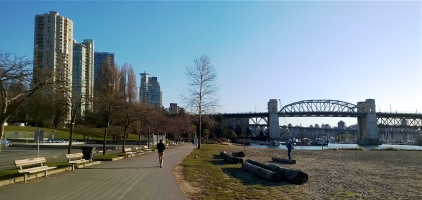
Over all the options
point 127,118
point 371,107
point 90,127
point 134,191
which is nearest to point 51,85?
point 134,191

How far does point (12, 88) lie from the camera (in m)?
15.0

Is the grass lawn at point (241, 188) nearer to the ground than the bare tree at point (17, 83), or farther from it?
nearer to the ground

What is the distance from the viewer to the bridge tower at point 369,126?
13225 cm

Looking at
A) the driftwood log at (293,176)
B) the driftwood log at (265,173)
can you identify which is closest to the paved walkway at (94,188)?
the driftwood log at (265,173)

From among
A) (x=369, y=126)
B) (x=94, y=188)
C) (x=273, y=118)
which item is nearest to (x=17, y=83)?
(x=94, y=188)

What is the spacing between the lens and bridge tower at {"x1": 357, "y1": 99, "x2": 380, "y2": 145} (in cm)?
13225

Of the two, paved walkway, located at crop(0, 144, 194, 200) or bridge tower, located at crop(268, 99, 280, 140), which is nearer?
paved walkway, located at crop(0, 144, 194, 200)

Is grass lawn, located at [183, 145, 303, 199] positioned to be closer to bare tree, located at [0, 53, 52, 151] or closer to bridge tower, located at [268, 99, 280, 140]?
bare tree, located at [0, 53, 52, 151]

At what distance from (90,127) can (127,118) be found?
43.4 meters

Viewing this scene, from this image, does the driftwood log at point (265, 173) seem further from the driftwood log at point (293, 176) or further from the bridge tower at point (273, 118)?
the bridge tower at point (273, 118)

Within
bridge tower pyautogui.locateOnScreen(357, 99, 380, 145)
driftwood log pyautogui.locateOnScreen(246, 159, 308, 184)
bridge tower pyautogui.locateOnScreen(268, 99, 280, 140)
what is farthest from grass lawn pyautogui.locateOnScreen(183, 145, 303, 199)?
bridge tower pyautogui.locateOnScreen(357, 99, 380, 145)

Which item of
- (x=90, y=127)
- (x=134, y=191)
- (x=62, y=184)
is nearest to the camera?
(x=134, y=191)

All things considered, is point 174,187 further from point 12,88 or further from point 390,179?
point 390,179

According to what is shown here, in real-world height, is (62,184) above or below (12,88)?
below
